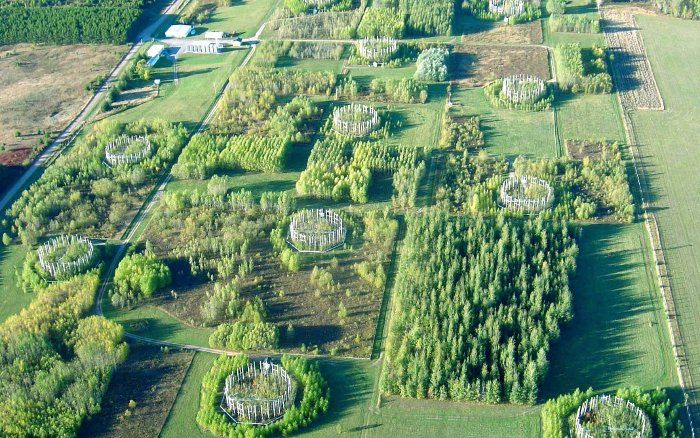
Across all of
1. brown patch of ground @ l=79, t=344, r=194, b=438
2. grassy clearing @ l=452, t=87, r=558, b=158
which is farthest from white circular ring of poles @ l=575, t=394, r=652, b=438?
grassy clearing @ l=452, t=87, r=558, b=158

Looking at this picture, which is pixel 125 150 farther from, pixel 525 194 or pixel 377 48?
pixel 525 194

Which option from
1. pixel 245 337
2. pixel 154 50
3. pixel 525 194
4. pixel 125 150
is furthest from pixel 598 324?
pixel 154 50

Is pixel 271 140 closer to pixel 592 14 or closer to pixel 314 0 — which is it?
pixel 314 0

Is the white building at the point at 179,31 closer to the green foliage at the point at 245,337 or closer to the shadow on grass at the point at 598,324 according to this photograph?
the green foliage at the point at 245,337

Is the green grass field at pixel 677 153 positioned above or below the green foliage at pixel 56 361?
below

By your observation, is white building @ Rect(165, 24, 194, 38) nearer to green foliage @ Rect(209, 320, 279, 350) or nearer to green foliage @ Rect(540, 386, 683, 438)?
green foliage @ Rect(209, 320, 279, 350)

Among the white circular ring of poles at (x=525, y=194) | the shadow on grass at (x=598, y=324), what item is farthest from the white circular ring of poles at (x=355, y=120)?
the shadow on grass at (x=598, y=324)
